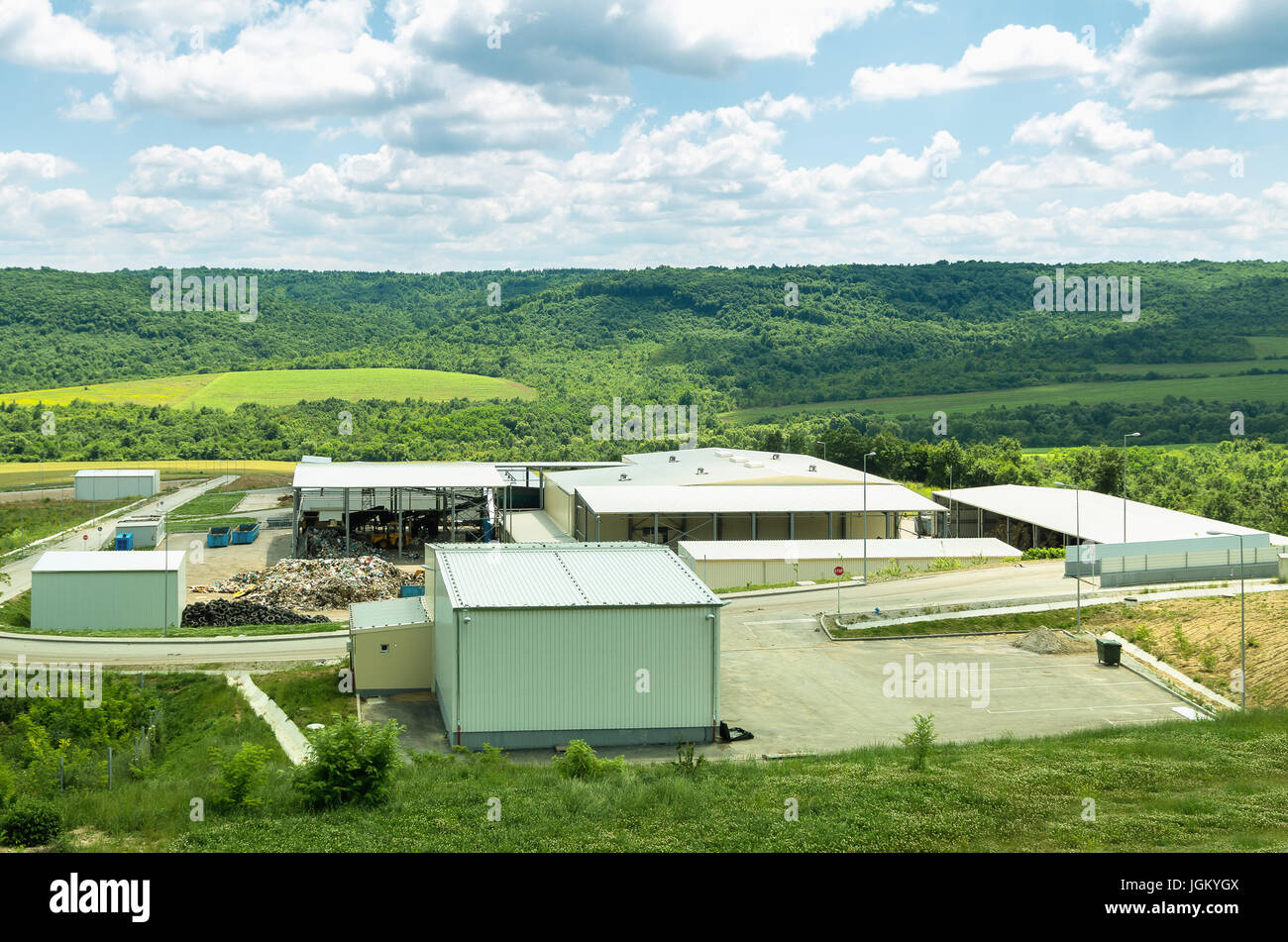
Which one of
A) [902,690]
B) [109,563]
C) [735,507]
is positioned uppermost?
[735,507]

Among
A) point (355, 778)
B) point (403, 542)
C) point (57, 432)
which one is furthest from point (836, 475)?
point (57, 432)

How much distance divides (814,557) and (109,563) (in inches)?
1336

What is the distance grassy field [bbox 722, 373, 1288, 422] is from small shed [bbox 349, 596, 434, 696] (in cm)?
14127

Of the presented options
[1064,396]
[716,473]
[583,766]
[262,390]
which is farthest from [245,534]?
[1064,396]

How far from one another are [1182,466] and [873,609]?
249 feet

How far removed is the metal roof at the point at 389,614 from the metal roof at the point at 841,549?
21.7 metres

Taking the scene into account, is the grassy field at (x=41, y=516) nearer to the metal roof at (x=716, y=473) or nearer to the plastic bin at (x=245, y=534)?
the plastic bin at (x=245, y=534)

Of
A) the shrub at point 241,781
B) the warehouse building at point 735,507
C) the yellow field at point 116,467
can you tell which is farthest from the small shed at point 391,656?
the yellow field at point 116,467

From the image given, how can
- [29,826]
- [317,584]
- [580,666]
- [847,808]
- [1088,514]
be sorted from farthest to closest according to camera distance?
[1088,514] < [317,584] < [580,666] < [847,808] < [29,826]

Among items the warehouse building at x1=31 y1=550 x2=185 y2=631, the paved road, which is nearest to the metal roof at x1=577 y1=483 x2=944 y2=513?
the warehouse building at x1=31 y1=550 x2=185 y2=631

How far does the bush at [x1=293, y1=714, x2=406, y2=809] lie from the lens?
22.6m

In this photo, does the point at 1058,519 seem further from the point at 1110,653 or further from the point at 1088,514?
the point at 1110,653

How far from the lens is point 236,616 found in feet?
167

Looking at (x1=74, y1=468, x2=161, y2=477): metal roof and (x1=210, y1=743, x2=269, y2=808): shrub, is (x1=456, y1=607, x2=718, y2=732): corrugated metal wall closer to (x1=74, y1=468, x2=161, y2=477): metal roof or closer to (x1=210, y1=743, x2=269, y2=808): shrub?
(x1=210, y1=743, x2=269, y2=808): shrub
